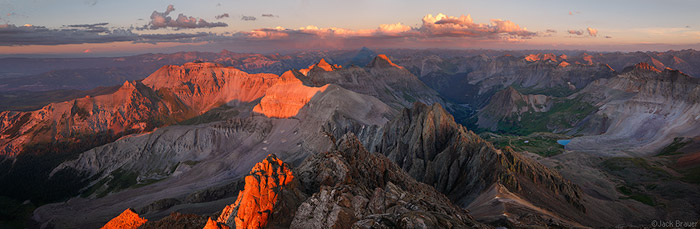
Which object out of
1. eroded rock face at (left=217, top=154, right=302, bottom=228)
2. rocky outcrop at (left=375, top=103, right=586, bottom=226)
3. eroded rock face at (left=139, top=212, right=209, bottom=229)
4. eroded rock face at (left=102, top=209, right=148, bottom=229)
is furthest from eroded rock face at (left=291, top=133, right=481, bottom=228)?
eroded rock face at (left=102, top=209, right=148, bottom=229)

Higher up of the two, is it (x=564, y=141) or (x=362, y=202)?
(x=362, y=202)

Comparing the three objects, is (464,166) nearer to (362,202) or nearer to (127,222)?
(362,202)

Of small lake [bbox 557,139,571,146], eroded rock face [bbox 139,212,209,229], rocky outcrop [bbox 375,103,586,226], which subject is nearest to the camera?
eroded rock face [bbox 139,212,209,229]

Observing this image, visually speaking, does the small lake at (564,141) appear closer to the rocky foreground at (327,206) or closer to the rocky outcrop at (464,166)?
the rocky outcrop at (464,166)

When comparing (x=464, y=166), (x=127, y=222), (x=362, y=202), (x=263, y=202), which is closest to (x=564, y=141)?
(x=464, y=166)

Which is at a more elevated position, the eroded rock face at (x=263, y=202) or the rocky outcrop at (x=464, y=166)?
the eroded rock face at (x=263, y=202)

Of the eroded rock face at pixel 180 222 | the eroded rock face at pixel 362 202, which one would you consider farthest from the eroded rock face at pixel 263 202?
the eroded rock face at pixel 180 222

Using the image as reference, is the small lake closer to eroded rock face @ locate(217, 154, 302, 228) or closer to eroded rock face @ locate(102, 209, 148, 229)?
eroded rock face @ locate(217, 154, 302, 228)
